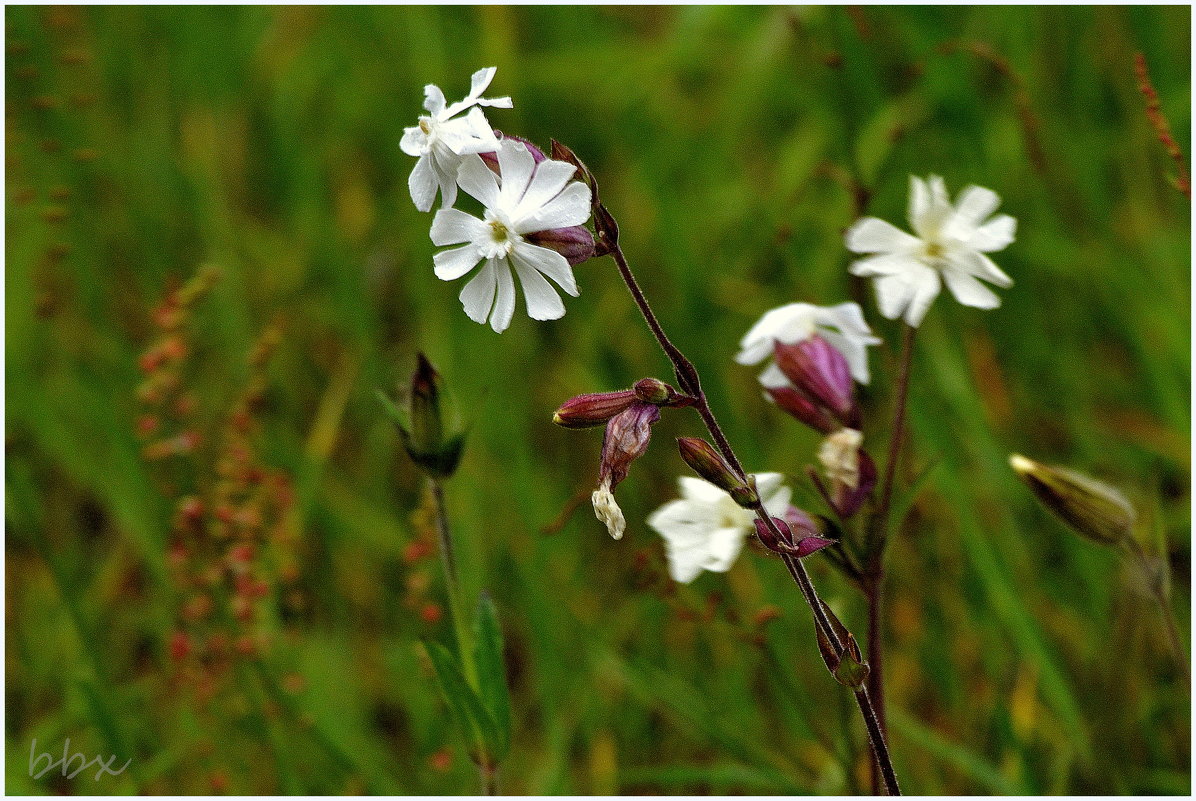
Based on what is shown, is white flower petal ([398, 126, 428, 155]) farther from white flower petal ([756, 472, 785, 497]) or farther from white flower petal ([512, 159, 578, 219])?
white flower petal ([756, 472, 785, 497])

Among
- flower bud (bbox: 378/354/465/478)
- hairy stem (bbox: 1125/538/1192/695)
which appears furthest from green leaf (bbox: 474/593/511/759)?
hairy stem (bbox: 1125/538/1192/695)

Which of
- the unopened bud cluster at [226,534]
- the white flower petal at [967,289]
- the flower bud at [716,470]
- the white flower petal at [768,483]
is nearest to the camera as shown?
the flower bud at [716,470]

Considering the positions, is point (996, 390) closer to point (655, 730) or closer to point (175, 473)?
point (655, 730)

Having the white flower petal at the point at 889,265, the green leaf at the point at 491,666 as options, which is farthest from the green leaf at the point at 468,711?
the white flower petal at the point at 889,265

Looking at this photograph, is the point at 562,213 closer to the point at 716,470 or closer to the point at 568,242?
the point at 568,242

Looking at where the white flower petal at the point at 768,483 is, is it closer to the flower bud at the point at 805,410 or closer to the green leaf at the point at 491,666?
the flower bud at the point at 805,410

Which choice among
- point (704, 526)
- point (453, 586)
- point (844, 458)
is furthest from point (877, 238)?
point (453, 586)
